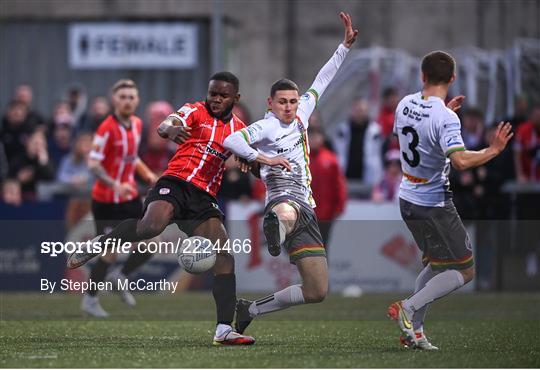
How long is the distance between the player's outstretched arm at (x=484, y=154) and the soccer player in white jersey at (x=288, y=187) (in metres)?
1.46

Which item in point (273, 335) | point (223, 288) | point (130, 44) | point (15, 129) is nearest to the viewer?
point (223, 288)

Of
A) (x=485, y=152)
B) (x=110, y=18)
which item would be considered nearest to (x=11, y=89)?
(x=110, y=18)

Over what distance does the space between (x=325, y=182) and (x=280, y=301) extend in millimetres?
6261

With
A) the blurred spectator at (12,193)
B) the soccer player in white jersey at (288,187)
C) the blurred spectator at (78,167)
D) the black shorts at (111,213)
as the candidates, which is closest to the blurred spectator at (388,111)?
the blurred spectator at (78,167)

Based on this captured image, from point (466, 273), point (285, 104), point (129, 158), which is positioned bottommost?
point (466, 273)

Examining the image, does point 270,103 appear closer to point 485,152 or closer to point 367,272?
point 485,152

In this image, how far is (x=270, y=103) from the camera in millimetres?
10562

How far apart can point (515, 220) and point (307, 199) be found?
7568 mm

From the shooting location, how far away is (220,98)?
10.5 metres

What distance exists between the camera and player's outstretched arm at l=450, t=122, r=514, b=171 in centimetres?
921

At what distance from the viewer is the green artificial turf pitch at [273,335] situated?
29.9 ft

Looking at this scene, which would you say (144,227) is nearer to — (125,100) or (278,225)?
(278,225)

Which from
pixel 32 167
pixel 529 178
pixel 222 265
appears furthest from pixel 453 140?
pixel 32 167

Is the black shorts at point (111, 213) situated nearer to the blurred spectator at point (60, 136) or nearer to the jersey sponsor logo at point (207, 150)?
the jersey sponsor logo at point (207, 150)
